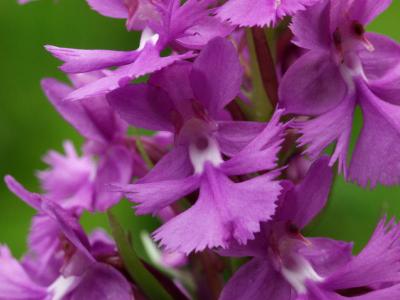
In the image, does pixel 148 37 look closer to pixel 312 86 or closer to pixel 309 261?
pixel 312 86

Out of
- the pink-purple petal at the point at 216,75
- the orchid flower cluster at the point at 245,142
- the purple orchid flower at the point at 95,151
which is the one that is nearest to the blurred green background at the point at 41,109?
the purple orchid flower at the point at 95,151

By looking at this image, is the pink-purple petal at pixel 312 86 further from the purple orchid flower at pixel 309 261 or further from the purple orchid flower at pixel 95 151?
the purple orchid flower at pixel 95 151

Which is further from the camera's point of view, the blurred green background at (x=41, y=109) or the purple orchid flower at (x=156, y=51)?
the blurred green background at (x=41, y=109)

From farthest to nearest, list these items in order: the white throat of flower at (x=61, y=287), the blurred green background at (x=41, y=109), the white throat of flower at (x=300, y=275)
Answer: the blurred green background at (x=41, y=109) → the white throat of flower at (x=61, y=287) → the white throat of flower at (x=300, y=275)

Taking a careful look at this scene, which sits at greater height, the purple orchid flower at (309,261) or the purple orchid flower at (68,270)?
the purple orchid flower at (309,261)

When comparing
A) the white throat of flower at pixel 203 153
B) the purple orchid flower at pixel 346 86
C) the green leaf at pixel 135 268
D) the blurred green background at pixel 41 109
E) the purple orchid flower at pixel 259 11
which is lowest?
the blurred green background at pixel 41 109

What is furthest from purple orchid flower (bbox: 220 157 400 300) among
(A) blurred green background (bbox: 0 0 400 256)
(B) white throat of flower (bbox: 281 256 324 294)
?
(A) blurred green background (bbox: 0 0 400 256)
